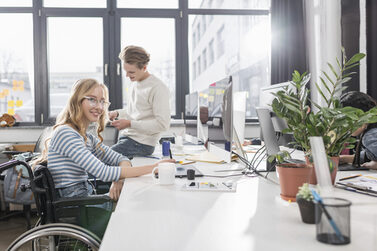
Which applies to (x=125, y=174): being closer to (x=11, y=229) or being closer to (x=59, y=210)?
(x=59, y=210)

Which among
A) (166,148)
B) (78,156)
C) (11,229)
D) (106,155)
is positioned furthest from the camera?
(11,229)

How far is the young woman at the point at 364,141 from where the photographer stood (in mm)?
1696

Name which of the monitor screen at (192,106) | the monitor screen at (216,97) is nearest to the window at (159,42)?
the monitor screen at (192,106)

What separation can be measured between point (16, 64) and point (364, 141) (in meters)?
3.77

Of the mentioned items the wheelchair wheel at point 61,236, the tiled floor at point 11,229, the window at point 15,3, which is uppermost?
the window at point 15,3

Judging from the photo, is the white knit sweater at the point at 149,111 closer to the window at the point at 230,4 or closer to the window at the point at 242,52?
the window at the point at 242,52

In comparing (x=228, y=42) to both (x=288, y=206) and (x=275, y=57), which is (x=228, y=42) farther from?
(x=288, y=206)

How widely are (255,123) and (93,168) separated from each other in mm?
2826

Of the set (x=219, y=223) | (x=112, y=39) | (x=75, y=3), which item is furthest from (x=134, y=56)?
(x=75, y=3)

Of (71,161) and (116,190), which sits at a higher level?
(71,161)

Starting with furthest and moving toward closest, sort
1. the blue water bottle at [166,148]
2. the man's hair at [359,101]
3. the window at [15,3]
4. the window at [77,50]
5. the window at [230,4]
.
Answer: the window at [230,4]
the window at [77,50]
the window at [15,3]
the blue water bottle at [166,148]
the man's hair at [359,101]

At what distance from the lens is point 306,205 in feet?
2.83

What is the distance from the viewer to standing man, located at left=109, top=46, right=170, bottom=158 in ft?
7.64

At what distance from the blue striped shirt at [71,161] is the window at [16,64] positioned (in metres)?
2.81
